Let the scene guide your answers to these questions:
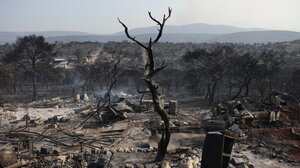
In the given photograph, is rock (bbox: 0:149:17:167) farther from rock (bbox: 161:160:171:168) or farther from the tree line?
the tree line

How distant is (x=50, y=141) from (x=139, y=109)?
8.68m

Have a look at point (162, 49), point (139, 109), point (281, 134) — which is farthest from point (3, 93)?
point (162, 49)

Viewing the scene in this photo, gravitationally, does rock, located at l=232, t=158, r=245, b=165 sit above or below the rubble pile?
above

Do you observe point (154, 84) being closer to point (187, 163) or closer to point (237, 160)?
point (187, 163)

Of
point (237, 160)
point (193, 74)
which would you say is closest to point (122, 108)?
point (237, 160)

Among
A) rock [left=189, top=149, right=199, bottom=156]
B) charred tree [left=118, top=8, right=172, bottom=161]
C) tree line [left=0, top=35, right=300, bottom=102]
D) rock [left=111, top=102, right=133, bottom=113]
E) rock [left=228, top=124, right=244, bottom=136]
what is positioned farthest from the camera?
tree line [left=0, top=35, right=300, bottom=102]

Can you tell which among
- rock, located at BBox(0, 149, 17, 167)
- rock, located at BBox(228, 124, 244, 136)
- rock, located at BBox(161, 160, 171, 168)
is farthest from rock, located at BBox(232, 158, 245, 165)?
rock, located at BBox(0, 149, 17, 167)

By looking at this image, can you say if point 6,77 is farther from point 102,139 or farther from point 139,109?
point 102,139

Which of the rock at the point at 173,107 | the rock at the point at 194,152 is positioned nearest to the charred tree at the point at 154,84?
the rock at the point at 194,152

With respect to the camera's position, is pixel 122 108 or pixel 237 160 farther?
pixel 122 108

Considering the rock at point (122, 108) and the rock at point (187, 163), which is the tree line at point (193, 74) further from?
the rock at point (187, 163)

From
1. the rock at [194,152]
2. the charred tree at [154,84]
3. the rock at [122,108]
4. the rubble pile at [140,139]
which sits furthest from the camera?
the rock at [122,108]

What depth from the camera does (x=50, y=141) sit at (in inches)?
537

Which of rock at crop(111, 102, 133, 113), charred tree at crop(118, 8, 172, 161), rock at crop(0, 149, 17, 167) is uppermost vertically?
charred tree at crop(118, 8, 172, 161)
